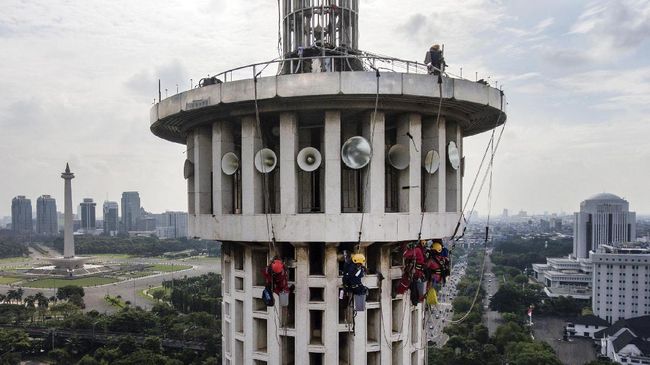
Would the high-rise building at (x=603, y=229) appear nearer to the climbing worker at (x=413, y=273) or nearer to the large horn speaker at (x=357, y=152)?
the climbing worker at (x=413, y=273)

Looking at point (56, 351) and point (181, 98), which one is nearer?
point (181, 98)

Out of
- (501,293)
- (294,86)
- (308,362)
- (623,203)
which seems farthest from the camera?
(623,203)

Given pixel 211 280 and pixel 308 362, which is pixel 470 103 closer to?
pixel 308 362

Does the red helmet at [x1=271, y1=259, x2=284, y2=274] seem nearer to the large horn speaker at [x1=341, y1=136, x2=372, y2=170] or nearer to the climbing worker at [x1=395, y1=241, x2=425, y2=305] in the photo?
the large horn speaker at [x1=341, y1=136, x2=372, y2=170]

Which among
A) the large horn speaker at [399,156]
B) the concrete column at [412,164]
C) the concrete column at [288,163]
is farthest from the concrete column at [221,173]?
the concrete column at [412,164]

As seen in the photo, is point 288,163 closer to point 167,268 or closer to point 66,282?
point 66,282

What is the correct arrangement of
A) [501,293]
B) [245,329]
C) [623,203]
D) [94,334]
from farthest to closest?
[623,203]
[501,293]
[94,334]
[245,329]

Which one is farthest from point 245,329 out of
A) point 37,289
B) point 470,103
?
point 37,289

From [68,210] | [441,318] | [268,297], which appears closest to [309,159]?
[268,297]
